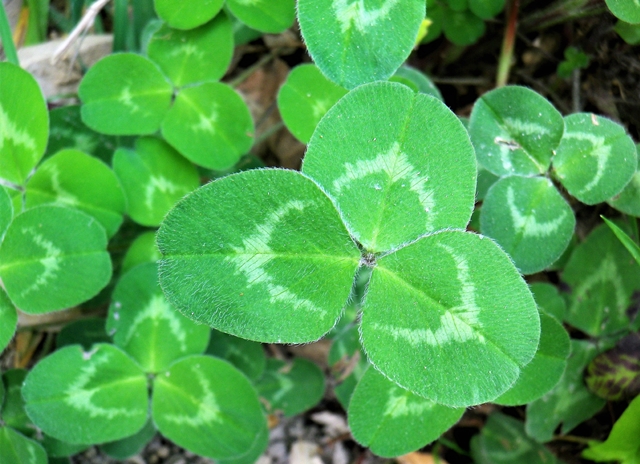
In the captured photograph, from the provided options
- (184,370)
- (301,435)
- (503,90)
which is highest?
(503,90)

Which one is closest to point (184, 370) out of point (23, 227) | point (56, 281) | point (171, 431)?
point (171, 431)

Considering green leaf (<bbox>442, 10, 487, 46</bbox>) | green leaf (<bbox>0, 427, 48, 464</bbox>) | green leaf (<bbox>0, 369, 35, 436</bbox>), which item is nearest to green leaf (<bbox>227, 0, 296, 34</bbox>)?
green leaf (<bbox>442, 10, 487, 46</bbox>)

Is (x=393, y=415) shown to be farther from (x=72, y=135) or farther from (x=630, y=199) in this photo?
(x=72, y=135)

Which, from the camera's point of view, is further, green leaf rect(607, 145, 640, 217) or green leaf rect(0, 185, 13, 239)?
green leaf rect(607, 145, 640, 217)

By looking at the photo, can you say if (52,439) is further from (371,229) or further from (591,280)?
(591,280)

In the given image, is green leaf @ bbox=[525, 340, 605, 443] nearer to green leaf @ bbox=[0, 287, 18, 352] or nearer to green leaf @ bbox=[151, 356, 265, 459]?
green leaf @ bbox=[151, 356, 265, 459]

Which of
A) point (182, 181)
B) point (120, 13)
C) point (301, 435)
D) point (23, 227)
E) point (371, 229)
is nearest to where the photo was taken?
point (371, 229)
